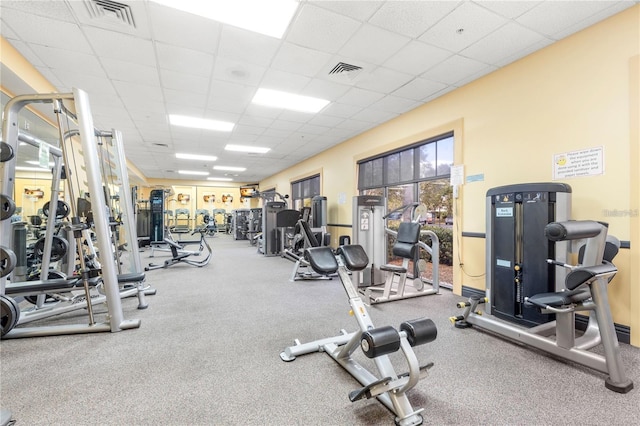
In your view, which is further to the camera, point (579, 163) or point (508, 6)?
point (579, 163)

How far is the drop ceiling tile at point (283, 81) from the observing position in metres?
3.60

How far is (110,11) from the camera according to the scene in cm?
244

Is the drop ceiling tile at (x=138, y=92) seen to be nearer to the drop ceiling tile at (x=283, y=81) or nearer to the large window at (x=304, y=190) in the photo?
the drop ceiling tile at (x=283, y=81)

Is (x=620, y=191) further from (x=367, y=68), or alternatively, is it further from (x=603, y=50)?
(x=367, y=68)

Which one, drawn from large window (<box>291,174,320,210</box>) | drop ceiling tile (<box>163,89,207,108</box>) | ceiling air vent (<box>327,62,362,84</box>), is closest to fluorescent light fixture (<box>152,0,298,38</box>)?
ceiling air vent (<box>327,62,362,84</box>)

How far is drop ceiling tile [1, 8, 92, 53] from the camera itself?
98.7 inches

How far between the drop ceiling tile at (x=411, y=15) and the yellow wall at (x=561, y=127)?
1.43m

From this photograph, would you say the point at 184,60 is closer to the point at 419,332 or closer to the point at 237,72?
the point at 237,72

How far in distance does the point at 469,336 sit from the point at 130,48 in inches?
173

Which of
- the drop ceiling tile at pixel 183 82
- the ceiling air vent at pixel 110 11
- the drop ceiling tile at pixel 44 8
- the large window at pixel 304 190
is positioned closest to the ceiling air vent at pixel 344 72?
the drop ceiling tile at pixel 183 82

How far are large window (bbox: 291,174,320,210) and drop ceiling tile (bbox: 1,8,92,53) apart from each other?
20.0 feet

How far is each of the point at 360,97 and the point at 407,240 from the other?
88.5 inches

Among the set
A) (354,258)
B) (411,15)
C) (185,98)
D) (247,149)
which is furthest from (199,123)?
(354,258)

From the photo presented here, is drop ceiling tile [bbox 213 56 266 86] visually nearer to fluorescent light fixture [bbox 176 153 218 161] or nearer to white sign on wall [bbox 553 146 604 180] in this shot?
white sign on wall [bbox 553 146 604 180]
